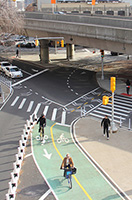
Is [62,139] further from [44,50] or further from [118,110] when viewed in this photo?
[44,50]

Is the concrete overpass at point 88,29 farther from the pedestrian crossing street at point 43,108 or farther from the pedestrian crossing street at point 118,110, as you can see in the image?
the pedestrian crossing street at point 43,108

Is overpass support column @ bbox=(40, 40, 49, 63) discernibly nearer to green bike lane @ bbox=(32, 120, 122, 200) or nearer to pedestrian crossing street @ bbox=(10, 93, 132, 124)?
pedestrian crossing street @ bbox=(10, 93, 132, 124)

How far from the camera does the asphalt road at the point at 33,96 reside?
16.5 meters

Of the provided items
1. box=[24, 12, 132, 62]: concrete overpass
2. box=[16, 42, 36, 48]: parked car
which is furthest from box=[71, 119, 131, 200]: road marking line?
box=[16, 42, 36, 48]: parked car

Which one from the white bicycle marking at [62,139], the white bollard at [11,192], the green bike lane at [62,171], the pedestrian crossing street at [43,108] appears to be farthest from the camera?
the pedestrian crossing street at [43,108]

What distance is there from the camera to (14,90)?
32.9m

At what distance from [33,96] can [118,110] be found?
900cm

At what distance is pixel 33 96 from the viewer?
99.3ft

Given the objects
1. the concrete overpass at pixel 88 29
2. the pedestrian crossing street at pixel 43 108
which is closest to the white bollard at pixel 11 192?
the pedestrian crossing street at pixel 43 108

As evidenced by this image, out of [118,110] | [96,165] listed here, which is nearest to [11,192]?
[96,165]

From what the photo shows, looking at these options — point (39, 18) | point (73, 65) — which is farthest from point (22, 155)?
point (73, 65)

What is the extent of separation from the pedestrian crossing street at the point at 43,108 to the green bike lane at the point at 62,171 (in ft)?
11.2

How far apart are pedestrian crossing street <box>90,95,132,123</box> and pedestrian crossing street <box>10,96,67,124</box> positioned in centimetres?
266

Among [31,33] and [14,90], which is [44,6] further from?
[14,90]
